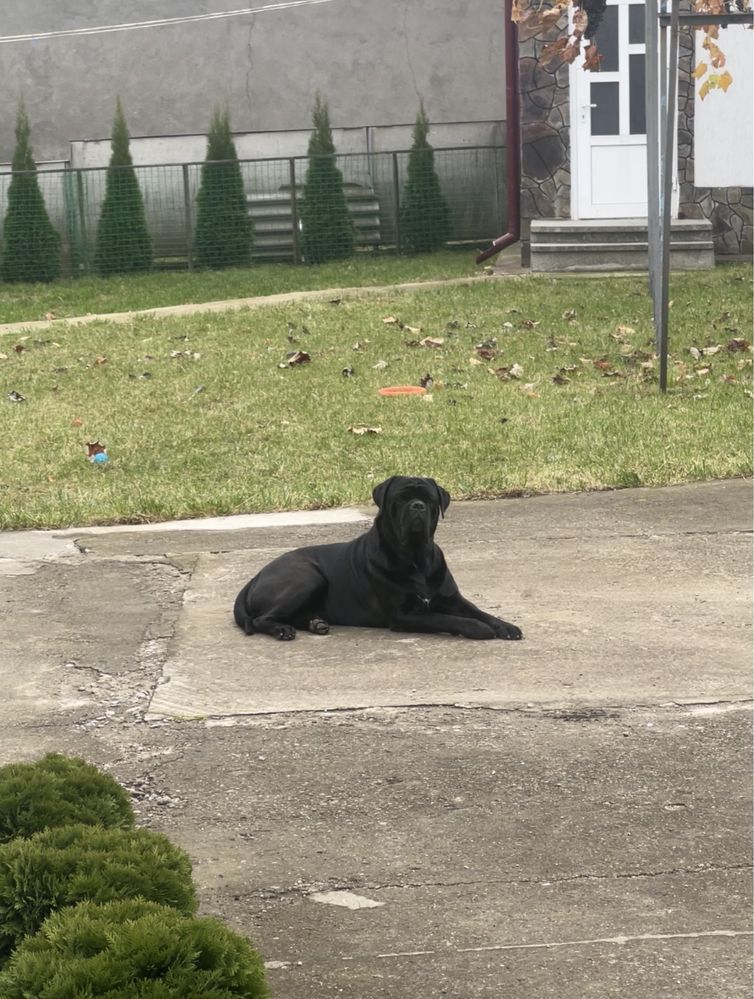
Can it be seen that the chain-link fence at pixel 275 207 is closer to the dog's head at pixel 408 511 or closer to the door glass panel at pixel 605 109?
the door glass panel at pixel 605 109

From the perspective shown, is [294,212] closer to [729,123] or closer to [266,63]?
[266,63]

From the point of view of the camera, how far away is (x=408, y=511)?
17.3ft

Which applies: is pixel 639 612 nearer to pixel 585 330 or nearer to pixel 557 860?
pixel 557 860

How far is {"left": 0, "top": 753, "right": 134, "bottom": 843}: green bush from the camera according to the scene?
10.3 ft

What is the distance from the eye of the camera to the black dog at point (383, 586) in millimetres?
5375

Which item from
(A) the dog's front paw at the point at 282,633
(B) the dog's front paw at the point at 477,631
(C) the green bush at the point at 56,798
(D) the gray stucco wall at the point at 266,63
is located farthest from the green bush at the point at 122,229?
(C) the green bush at the point at 56,798

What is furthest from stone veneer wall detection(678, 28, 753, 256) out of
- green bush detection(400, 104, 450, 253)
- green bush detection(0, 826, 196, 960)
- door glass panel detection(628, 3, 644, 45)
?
green bush detection(0, 826, 196, 960)

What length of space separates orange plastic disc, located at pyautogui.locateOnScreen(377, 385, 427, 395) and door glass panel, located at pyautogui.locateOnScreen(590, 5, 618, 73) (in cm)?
839

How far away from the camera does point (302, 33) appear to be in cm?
2302

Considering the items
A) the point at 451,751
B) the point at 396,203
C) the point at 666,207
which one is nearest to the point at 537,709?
the point at 451,751

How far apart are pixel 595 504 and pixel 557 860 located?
379cm

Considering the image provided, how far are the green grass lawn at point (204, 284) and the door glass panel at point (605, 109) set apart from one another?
2.29 metres

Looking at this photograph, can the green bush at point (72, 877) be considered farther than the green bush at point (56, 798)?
No

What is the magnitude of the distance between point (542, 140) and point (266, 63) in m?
7.10
